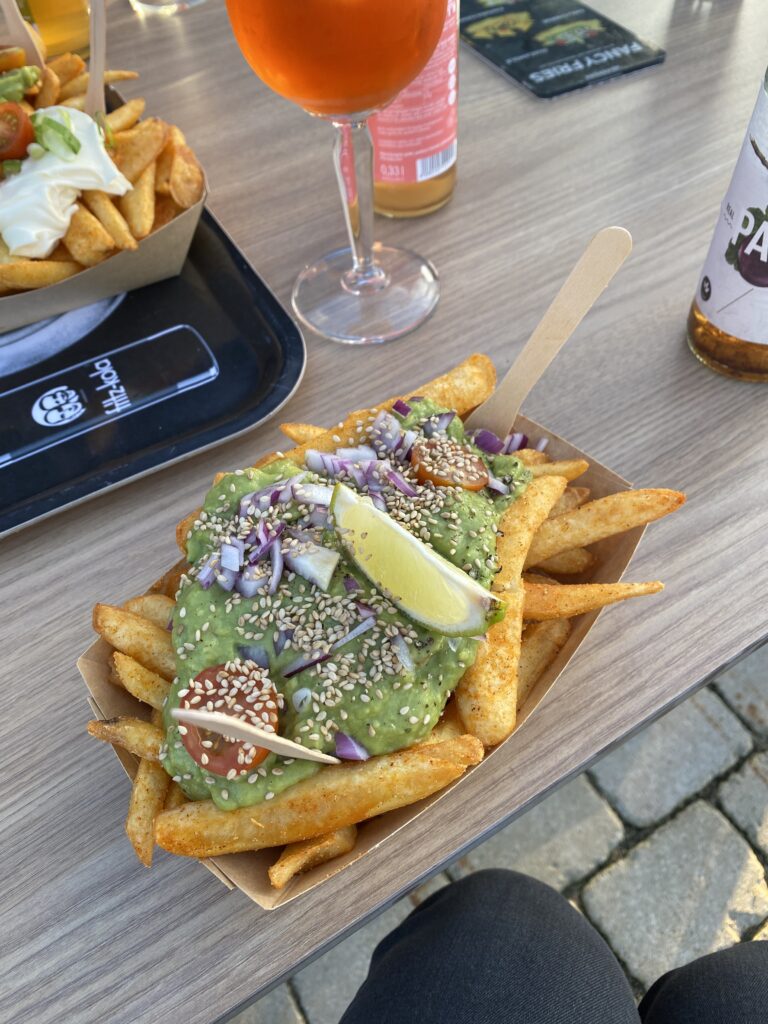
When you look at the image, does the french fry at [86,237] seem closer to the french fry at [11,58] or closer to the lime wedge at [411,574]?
the french fry at [11,58]

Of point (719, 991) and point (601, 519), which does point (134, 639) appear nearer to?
point (601, 519)

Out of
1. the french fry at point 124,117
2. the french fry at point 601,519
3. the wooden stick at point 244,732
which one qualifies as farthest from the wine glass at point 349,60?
the wooden stick at point 244,732

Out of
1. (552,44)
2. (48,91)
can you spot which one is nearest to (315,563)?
(48,91)

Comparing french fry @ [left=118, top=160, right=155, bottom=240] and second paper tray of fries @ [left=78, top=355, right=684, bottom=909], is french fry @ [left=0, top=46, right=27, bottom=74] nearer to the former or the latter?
french fry @ [left=118, top=160, right=155, bottom=240]

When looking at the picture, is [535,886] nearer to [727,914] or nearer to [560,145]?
[727,914]

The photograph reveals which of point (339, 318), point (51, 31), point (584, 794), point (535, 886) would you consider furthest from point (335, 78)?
point (584, 794)

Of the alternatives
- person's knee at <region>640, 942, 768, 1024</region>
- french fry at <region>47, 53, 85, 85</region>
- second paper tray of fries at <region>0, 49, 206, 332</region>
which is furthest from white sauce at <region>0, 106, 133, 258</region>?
person's knee at <region>640, 942, 768, 1024</region>
